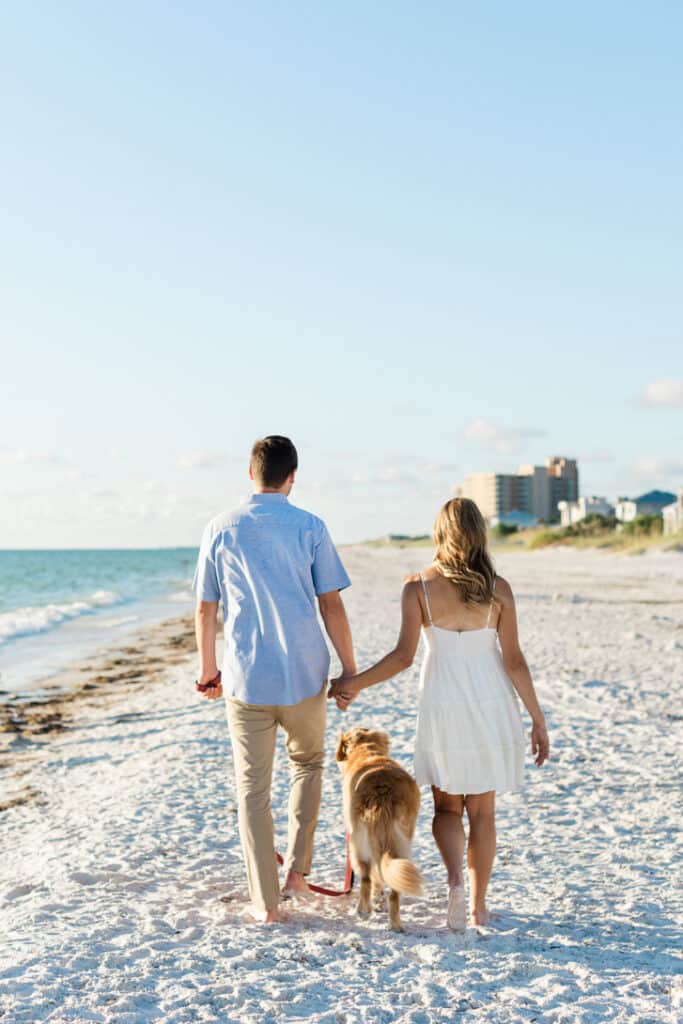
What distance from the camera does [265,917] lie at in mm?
4270

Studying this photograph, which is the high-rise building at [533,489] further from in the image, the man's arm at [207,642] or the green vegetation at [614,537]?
the man's arm at [207,642]

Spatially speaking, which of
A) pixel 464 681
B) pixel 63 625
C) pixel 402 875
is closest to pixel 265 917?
pixel 402 875

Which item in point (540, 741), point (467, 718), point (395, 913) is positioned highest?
point (467, 718)

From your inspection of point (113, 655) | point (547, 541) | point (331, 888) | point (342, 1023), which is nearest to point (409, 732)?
point (331, 888)

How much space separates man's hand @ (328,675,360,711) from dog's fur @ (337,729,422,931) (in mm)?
277

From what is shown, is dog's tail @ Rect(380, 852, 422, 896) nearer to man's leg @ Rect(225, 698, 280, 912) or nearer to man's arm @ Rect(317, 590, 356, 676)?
man's leg @ Rect(225, 698, 280, 912)

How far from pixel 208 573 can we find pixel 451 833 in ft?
5.41

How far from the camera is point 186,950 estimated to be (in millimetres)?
3975

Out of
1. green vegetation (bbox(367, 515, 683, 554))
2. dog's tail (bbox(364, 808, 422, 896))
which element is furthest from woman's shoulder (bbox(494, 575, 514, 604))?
green vegetation (bbox(367, 515, 683, 554))

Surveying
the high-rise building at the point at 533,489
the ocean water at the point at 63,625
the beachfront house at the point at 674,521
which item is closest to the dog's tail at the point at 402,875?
the ocean water at the point at 63,625

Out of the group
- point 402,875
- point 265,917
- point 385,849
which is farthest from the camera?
point 265,917

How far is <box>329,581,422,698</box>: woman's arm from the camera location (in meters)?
4.11

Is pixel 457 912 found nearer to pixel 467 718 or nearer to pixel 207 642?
pixel 467 718

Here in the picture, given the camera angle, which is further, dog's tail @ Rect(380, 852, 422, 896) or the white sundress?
the white sundress
